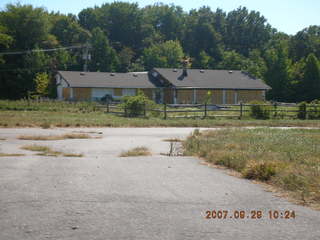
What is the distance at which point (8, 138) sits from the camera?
19625 millimetres

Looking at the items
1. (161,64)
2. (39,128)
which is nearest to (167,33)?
(161,64)

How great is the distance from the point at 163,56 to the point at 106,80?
39202 millimetres

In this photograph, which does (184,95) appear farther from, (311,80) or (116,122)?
(116,122)

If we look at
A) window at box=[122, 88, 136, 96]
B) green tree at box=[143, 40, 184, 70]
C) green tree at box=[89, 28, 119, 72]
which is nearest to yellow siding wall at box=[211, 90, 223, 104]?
window at box=[122, 88, 136, 96]

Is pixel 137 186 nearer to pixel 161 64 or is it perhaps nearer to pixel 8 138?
pixel 8 138

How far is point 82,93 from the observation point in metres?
60.8

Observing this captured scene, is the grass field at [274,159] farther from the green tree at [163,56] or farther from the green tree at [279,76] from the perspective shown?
the green tree at [163,56]

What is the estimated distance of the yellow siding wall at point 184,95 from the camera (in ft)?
208

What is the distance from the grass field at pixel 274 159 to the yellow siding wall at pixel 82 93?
43.9m

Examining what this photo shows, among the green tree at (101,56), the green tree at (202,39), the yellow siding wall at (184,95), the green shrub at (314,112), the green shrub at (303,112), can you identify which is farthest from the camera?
the green tree at (202,39)

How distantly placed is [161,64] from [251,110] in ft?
200

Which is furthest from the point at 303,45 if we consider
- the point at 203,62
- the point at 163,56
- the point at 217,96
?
the point at 217,96

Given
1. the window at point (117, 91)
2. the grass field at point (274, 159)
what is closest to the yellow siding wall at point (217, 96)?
the window at point (117, 91)

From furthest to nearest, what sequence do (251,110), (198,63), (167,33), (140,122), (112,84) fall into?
(167,33)
(198,63)
(112,84)
(251,110)
(140,122)
